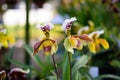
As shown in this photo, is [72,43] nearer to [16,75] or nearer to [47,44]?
[47,44]

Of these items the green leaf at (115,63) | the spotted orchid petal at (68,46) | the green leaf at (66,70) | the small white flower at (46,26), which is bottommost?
the green leaf at (115,63)

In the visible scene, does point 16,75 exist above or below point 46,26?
below

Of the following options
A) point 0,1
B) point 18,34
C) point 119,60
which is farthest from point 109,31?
point 18,34

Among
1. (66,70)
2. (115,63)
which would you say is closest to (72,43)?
(66,70)

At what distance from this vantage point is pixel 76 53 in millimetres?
1259

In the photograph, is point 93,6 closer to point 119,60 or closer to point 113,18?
point 113,18

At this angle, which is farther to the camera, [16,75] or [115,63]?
[115,63]

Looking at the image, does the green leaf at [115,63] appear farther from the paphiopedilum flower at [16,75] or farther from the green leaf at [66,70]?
the paphiopedilum flower at [16,75]

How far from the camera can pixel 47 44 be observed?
0.85 m

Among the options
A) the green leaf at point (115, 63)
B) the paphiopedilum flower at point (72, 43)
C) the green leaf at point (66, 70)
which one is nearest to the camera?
the paphiopedilum flower at point (72, 43)

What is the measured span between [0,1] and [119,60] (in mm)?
603

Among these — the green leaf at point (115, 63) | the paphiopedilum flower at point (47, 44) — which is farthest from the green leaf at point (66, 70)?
the green leaf at point (115, 63)

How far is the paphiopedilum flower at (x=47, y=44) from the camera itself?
842mm

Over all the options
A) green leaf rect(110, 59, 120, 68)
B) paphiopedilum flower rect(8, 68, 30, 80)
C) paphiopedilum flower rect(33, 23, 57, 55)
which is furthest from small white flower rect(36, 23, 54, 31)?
green leaf rect(110, 59, 120, 68)
